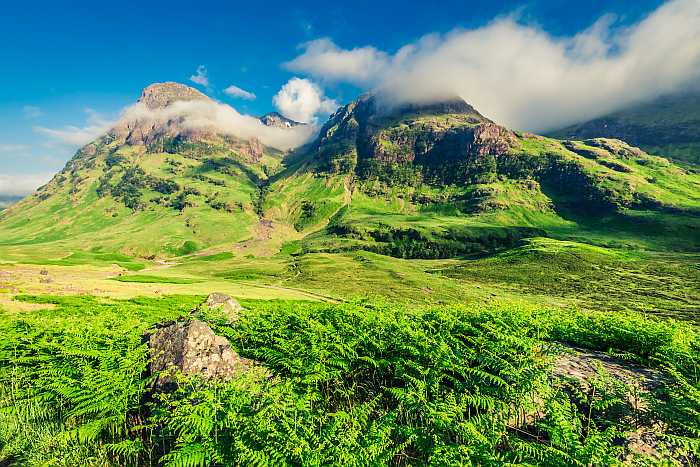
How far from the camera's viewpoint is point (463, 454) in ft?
24.6

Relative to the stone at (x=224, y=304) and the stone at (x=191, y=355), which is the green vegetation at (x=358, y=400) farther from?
the stone at (x=224, y=304)

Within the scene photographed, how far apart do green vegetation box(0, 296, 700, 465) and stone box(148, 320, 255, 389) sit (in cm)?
70

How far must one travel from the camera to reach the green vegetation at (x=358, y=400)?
7.96 metres

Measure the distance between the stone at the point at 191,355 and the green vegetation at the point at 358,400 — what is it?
2.31ft

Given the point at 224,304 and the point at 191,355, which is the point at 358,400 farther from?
the point at 224,304

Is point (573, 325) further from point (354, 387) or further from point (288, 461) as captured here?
point (288, 461)

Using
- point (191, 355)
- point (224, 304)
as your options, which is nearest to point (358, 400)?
point (191, 355)

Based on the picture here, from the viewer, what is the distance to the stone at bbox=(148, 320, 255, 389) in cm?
1279

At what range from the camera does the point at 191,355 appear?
13.3 metres

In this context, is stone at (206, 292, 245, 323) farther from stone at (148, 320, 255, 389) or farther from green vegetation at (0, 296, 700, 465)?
stone at (148, 320, 255, 389)

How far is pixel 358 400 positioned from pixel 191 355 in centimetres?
702

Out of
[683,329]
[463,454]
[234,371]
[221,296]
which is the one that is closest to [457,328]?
[463,454]

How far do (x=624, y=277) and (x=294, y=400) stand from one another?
216242 millimetres

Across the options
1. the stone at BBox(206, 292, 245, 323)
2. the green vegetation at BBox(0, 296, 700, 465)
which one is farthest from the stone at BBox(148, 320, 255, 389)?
the stone at BBox(206, 292, 245, 323)
